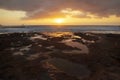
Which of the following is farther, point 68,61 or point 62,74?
point 68,61

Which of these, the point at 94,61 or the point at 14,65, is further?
the point at 94,61

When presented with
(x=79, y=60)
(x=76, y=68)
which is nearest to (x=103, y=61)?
(x=79, y=60)

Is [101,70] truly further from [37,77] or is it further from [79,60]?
[37,77]

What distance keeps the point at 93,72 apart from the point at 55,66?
88.9 inches

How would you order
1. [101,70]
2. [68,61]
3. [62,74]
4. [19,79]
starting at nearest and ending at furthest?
[19,79] → [62,74] → [101,70] → [68,61]

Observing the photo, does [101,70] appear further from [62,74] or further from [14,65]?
[14,65]

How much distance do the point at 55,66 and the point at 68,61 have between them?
170 centimetres

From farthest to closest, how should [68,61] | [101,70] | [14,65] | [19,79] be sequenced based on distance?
[68,61] → [14,65] → [101,70] → [19,79]

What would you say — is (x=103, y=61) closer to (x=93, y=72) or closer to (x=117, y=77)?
(x=93, y=72)

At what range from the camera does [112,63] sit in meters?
12.5

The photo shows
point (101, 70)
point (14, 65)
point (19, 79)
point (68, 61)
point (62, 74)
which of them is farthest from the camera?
point (68, 61)

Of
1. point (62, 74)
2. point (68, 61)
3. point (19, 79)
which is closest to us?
point (19, 79)

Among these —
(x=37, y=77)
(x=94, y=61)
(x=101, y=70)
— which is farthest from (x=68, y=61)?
(x=37, y=77)

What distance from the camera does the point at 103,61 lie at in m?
13.1
